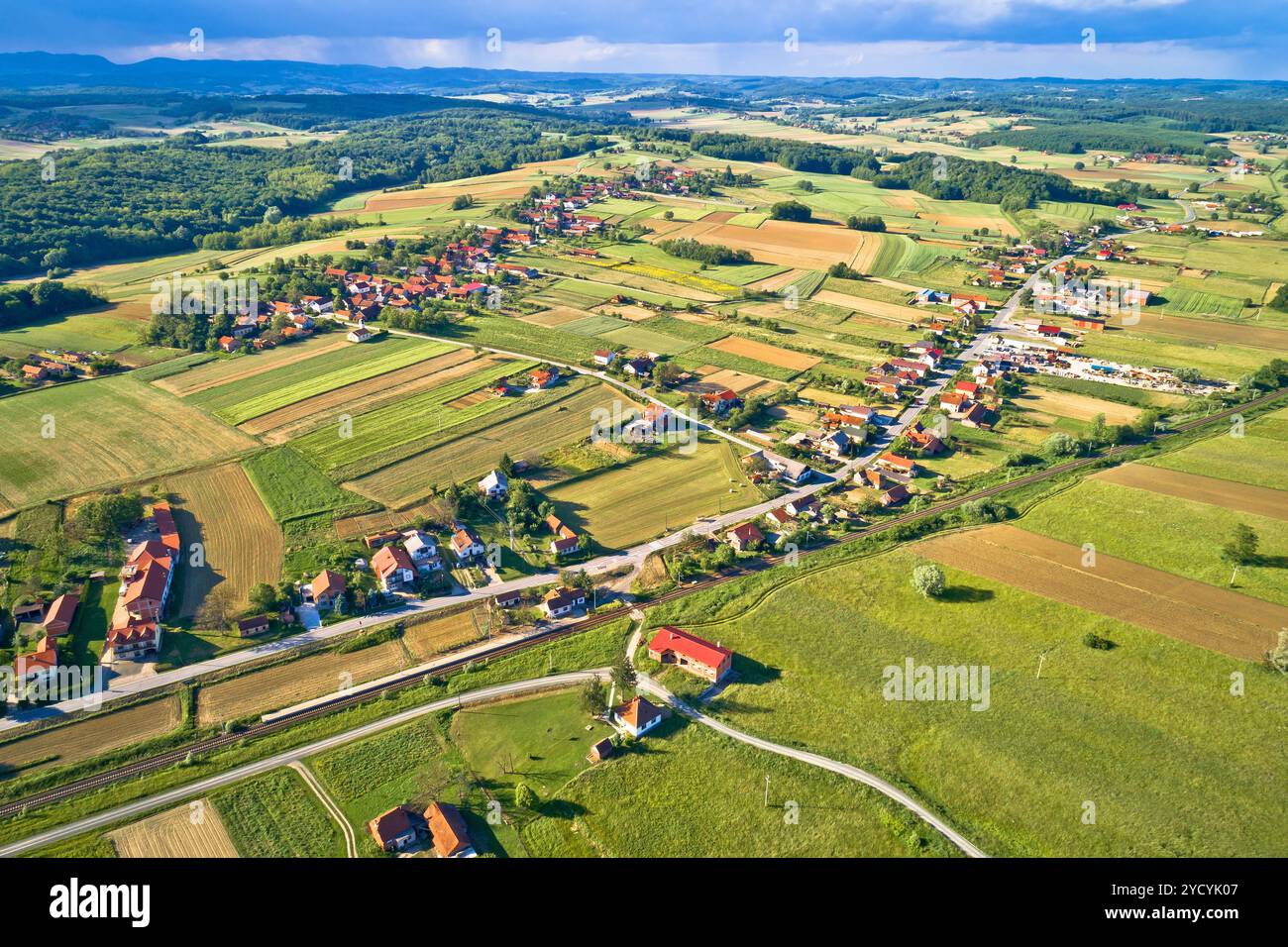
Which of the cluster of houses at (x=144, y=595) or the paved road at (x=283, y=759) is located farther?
the cluster of houses at (x=144, y=595)

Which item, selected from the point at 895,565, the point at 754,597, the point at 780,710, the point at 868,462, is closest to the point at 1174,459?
the point at 868,462

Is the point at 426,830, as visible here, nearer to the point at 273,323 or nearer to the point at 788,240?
the point at 273,323

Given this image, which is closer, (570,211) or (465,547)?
(465,547)

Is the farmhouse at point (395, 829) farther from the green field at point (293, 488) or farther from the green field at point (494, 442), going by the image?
the green field at point (494, 442)

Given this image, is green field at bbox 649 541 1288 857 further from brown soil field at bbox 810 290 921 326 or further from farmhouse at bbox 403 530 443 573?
brown soil field at bbox 810 290 921 326

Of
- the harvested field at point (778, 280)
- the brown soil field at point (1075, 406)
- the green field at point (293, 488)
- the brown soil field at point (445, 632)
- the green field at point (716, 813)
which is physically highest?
the harvested field at point (778, 280)

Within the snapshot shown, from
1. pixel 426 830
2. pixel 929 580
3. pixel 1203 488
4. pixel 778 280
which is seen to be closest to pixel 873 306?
pixel 778 280

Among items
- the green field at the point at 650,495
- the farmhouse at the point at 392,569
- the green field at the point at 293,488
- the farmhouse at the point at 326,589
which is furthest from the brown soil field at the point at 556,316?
the farmhouse at the point at 326,589
